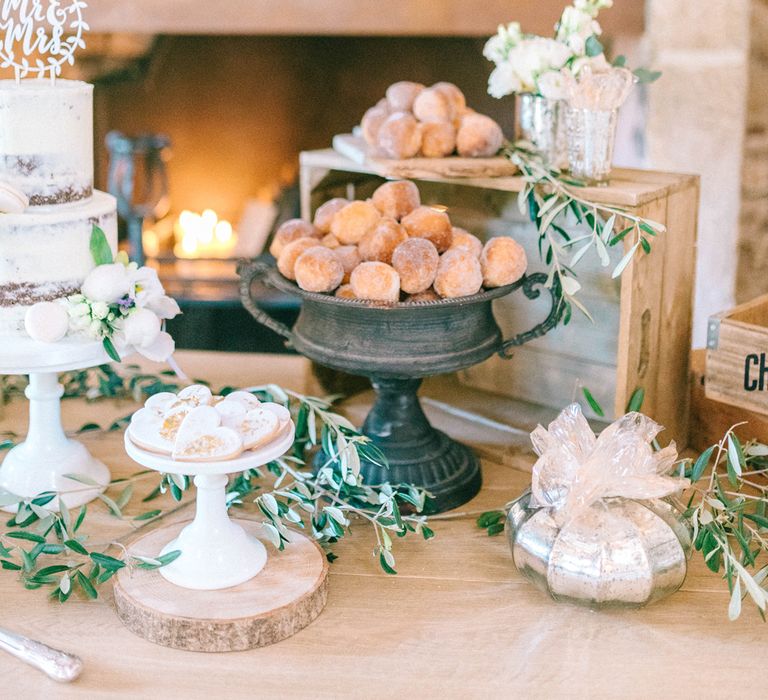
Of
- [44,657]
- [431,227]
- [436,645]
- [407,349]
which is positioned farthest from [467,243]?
[44,657]

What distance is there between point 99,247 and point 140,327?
0.37 ft

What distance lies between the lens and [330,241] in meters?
1.25

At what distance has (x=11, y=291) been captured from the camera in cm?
114

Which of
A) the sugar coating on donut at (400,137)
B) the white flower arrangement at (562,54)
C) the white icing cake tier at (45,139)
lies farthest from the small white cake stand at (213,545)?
the white flower arrangement at (562,54)

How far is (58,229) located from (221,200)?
1.78 m

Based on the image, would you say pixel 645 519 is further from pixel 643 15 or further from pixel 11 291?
pixel 643 15

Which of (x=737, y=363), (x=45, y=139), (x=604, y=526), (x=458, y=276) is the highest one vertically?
(x=45, y=139)

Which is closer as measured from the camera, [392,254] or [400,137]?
[392,254]

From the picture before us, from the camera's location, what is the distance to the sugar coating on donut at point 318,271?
1.14 m

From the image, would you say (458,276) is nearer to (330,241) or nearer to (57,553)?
(330,241)

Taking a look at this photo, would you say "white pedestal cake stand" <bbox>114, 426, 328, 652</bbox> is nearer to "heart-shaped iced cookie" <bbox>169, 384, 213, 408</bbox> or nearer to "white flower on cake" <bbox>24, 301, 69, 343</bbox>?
"heart-shaped iced cookie" <bbox>169, 384, 213, 408</bbox>

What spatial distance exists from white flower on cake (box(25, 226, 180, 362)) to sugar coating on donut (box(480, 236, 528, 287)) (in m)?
0.38

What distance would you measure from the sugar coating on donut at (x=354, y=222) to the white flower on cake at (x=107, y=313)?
0.23 meters

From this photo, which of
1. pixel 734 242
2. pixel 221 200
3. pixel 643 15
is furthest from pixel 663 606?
pixel 221 200
